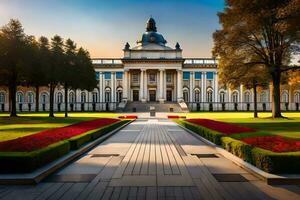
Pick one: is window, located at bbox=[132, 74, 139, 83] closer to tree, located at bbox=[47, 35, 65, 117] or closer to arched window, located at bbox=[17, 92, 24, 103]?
arched window, located at bbox=[17, 92, 24, 103]

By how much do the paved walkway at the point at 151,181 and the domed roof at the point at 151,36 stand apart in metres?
75.5

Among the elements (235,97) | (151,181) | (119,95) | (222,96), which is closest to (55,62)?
(151,181)

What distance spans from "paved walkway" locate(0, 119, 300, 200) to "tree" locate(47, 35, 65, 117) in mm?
30855

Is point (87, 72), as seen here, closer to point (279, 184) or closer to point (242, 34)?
point (242, 34)

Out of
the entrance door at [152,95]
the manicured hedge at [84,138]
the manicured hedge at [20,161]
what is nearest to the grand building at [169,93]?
the entrance door at [152,95]

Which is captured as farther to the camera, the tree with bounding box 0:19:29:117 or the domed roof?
the domed roof

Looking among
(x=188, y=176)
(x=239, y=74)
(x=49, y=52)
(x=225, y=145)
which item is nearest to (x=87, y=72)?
(x=49, y=52)

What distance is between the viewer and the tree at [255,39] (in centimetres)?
3102

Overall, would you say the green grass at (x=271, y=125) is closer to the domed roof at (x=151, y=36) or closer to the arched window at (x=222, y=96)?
the arched window at (x=222, y=96)

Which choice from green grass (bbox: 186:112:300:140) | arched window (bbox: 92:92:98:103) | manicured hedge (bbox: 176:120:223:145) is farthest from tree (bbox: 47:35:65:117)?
arched window (bbox: 92:92:98:103)

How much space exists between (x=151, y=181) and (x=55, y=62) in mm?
36667

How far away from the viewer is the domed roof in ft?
280

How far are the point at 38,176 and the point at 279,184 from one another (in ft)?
19.1

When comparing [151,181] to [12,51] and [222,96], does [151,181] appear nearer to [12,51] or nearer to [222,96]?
[12,51]
